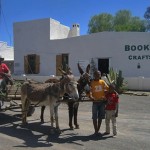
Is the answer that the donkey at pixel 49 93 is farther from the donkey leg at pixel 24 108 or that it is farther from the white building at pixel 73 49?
the white building at pixel 73 49

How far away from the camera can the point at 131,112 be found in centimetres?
1405

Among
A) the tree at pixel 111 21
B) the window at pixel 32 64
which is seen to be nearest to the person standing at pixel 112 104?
the window at pixel 32 64

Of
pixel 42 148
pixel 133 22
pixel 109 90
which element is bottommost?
pixel 42 148

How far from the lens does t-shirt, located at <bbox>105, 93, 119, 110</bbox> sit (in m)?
9.06

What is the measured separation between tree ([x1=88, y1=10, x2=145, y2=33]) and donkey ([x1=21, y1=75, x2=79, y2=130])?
46.3 metres

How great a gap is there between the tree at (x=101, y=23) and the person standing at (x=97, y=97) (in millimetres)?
48165

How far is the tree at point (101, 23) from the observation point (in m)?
56.9

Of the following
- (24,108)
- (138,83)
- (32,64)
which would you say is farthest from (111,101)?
(32,64)

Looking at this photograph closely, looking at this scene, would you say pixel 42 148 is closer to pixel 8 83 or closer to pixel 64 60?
pixel 8 83

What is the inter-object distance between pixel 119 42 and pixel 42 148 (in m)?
18.4

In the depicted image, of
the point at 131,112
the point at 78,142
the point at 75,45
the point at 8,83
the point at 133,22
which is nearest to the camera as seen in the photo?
the point at 78,142

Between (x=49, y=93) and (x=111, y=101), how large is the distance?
172 centimetres

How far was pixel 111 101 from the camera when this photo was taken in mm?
9070

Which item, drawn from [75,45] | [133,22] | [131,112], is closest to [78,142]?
[131,112]
